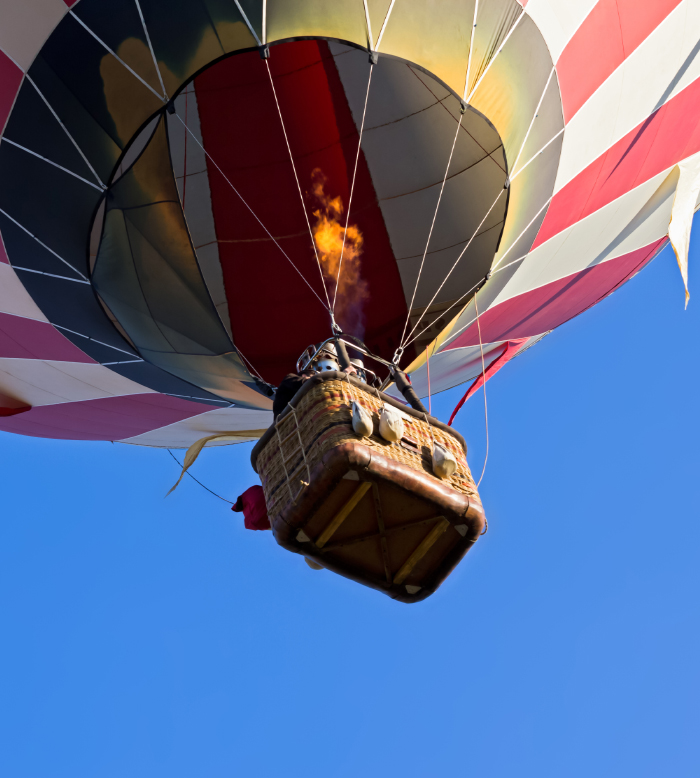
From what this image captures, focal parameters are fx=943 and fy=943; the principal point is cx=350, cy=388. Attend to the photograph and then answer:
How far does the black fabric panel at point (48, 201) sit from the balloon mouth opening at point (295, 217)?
0.20 metres

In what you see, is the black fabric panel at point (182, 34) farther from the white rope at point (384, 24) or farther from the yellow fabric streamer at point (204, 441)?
the yellow fabric streamer at point (204, 441)

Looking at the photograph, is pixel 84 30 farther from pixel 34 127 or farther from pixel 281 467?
pixel 281 467

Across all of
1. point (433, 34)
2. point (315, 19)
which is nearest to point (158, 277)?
point (315, 19)

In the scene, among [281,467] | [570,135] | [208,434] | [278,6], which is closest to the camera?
[281,467]

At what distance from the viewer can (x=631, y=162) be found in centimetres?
521

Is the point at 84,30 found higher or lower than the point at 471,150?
lower

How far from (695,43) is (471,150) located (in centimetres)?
136

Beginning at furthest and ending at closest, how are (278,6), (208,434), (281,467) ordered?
(208,434) → (278,6) → (281,467)

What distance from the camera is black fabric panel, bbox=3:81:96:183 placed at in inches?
168

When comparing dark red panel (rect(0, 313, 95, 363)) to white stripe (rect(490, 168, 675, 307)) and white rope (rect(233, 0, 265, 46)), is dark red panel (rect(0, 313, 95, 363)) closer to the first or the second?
white rope (rect(233, 0, 265, 46))

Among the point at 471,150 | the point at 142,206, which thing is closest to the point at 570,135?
the point at 471,150

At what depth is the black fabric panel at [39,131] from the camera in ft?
14.0

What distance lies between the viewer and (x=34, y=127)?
4.31m

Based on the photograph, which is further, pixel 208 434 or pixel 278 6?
pixel 208 434
